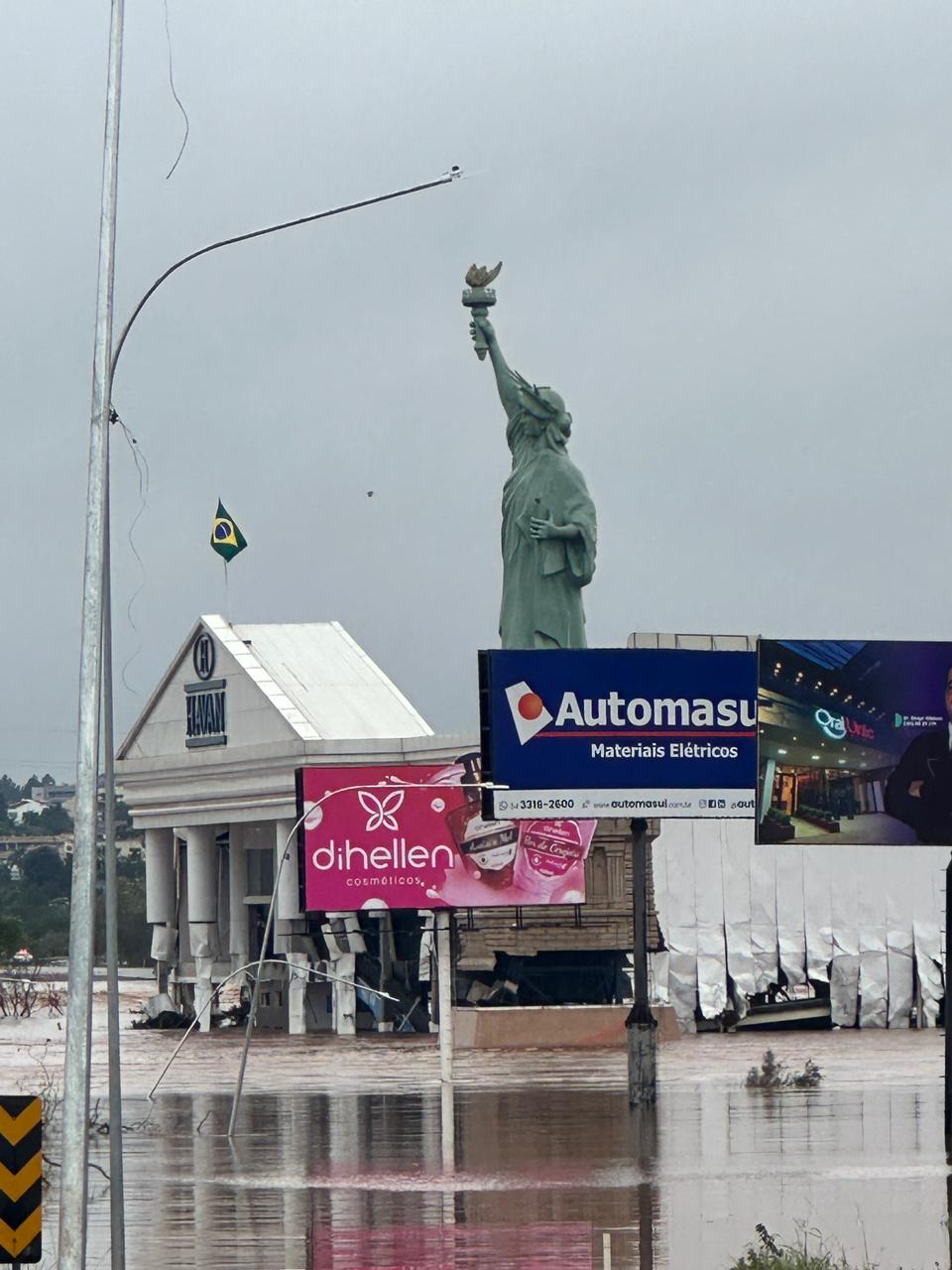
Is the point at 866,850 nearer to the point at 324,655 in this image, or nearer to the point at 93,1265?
the point at 324,655

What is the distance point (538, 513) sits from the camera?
186 feet

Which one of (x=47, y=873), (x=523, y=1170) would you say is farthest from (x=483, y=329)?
(x=47, y=873)

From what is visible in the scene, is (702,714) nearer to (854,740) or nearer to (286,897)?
(854,740)

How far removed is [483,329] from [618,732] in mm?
26709

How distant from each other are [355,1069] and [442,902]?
7.35m

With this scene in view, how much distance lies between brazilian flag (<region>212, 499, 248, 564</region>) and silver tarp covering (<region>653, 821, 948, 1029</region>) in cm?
1572

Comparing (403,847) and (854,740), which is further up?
(854,740)

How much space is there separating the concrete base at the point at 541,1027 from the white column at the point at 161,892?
19799 mm

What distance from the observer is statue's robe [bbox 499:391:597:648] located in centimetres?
5622

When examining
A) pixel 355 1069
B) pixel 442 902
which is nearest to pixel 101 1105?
pixel 442 902

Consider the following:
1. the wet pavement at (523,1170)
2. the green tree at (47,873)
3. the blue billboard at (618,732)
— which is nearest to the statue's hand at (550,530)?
the wet pavement at (523,1170)

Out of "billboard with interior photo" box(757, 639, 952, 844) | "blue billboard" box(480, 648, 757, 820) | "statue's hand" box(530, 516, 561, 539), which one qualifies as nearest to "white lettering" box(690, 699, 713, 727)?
"blue billboard" box(480, 648, 757, 820)

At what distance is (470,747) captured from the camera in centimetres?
5859

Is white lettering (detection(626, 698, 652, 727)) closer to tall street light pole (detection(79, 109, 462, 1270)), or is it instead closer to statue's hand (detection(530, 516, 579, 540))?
tall street light pole (detection(79, 109, 462, 1270))
